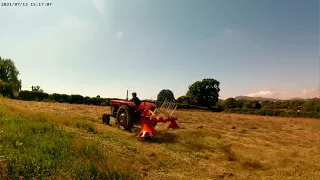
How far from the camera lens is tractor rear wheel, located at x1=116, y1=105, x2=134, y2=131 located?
36.6 feet

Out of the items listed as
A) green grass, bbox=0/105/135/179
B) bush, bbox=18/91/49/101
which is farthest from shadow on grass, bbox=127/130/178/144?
bush, bbox=18/91/49/101

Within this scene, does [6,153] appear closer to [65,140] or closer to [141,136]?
[65,140]

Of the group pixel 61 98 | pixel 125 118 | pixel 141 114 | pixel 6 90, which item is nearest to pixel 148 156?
pixel 141 114

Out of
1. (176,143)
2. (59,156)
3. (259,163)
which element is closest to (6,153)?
(59,156)

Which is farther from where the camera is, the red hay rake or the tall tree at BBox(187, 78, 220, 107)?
the tall tree at BBox(187, 78, 220, 107)

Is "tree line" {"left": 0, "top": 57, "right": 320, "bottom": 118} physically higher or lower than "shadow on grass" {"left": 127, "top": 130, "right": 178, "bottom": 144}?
higher

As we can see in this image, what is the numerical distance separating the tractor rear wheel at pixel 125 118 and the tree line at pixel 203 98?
7.39 metres

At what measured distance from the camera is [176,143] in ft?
29.5

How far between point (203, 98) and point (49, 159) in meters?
47.7

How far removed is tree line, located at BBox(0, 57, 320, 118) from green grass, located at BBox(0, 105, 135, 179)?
12.9 m

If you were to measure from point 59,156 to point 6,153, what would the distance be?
0.99 m

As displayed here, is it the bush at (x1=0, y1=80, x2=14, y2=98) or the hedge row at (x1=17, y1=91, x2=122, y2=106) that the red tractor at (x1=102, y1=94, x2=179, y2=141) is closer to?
the hedge row at (x1=17, y1=91, x2=122, y2=106)

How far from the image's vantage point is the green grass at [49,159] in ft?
15.3

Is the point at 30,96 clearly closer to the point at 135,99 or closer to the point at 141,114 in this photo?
the point at 135,99
